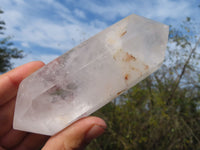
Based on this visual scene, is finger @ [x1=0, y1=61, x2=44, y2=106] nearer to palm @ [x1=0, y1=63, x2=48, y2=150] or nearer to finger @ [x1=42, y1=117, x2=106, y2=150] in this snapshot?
palm @ [x1=0, y1=63, x2=48, y2=150]

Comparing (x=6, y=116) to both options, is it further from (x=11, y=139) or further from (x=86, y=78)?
(x=86, y=78)

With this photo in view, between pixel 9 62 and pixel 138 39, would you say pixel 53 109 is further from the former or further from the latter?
pixel 9 62

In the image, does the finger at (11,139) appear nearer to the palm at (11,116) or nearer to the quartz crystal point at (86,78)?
the palm at (11,116)

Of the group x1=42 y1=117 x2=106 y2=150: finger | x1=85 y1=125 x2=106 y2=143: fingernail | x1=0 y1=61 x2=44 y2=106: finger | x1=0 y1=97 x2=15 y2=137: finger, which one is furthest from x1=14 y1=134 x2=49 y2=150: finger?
x1=85 y1=125 x2=106 y2=143: fingernail

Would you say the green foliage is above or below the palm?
below

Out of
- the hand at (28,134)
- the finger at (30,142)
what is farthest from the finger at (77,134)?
the finger at (30,142)

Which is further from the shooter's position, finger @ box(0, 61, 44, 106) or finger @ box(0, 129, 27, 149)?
finger @ box(0, 129, 27, 149)

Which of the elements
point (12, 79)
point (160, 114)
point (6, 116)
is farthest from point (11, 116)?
point (160, 114)

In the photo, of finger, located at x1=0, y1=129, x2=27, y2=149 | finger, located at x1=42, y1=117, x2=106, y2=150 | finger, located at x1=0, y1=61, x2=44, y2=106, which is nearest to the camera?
finger, located at x1=42, y1=117, x2=106, y2=150
